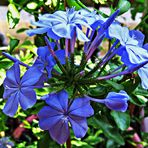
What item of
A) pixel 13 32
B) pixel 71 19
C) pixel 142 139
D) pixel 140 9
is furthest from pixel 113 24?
pixel 13 32

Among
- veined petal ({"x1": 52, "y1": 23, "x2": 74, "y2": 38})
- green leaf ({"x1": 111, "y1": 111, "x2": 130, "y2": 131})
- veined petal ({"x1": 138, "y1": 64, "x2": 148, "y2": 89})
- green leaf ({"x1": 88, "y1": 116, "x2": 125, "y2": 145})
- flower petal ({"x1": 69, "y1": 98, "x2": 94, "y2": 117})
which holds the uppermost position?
veined petal ({"x1": 52, "y1": 23, "x2": 74, "y2": 38})

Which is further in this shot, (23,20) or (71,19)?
(23,20)

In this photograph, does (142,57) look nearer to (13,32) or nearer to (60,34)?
(60,34)

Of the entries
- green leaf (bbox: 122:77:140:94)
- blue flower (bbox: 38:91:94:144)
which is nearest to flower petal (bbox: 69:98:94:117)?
blue flower (bbox: 38:91:94:144)

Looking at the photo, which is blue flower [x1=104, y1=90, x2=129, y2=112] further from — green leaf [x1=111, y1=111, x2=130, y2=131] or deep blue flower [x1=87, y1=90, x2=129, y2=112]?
green leaf [x1=111, y1=111, x2=130, y2=131]

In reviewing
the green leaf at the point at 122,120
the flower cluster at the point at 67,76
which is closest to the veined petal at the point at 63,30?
the flower cluster at the point at 67,76

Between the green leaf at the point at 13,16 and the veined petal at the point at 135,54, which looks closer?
the veined petal at the point at 135,54

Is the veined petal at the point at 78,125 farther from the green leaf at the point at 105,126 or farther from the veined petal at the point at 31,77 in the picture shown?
the green leaf at the point at 105,126
